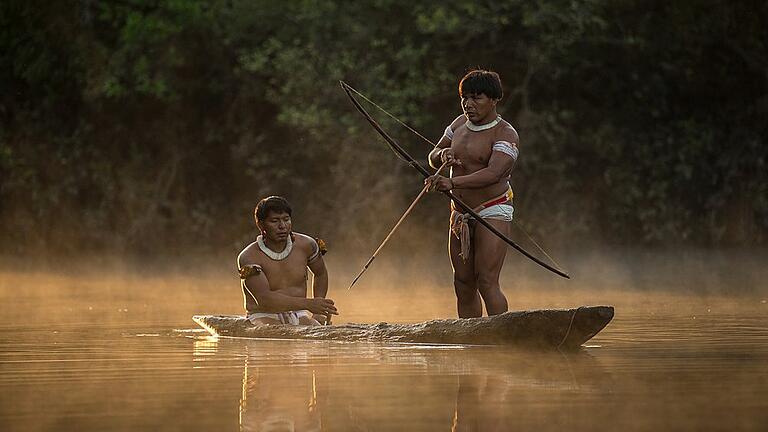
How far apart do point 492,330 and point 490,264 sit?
1.86 ft

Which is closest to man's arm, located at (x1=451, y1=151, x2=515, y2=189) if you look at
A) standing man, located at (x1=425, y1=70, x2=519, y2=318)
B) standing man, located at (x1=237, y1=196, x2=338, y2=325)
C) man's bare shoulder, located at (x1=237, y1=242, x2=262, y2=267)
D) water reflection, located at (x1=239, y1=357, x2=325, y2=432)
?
standing man, located at (x1=425, y1=70, x2=519, y2=318)

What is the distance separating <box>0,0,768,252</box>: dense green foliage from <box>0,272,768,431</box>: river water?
8871 millimetres

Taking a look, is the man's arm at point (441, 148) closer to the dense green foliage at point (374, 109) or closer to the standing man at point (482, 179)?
the standing man at point (482, 179)

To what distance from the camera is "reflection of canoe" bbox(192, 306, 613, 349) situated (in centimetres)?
746

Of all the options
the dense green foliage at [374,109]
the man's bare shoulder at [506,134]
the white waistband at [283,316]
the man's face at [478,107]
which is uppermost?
the dense green foliage at [374,109]

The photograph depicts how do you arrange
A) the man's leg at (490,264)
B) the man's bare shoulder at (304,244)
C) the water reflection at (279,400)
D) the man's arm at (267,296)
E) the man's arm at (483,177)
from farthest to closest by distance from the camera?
the man's bare shoulder at (304,244), the man's arm at (267,296), the man's leg at (490,264), the man's arm at (483,177), the water reflection at (279,400)

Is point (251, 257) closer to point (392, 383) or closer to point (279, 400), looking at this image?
point (392, 383)

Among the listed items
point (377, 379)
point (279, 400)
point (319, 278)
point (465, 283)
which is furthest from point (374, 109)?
point (279, 400)

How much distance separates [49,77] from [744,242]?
9.57 meters

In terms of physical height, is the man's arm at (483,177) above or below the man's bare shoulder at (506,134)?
below

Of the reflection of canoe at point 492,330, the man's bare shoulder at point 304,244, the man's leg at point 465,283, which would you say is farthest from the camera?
the man's bare shoulder at point 304,244

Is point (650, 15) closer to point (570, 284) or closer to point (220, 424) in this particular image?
point (570, 284)

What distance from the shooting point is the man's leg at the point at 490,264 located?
26.8 ft

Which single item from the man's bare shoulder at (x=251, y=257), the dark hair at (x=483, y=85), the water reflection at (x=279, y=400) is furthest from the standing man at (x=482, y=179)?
the water reflection at (x=279, y=400)
